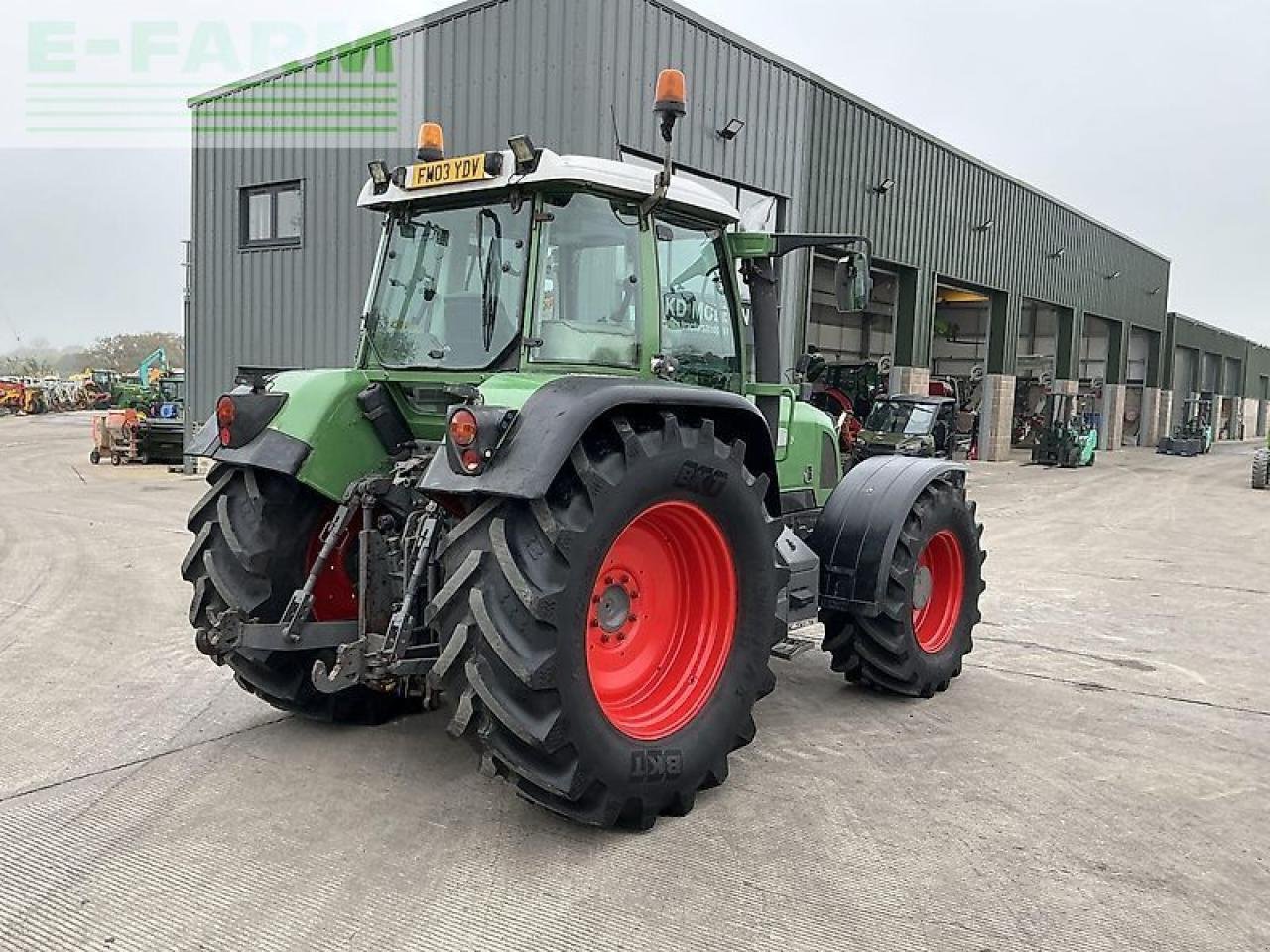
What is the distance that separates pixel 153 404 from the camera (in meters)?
20.6

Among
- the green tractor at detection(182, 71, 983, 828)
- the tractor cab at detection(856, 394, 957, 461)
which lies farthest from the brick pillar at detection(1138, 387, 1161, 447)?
the green tractor at detection(182, 71, 983, 828)

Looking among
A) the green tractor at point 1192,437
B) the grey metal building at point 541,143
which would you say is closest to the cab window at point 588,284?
the grey metal building at point 541,143

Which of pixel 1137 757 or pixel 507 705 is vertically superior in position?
pixel 507 705

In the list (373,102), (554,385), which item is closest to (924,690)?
(554,385)

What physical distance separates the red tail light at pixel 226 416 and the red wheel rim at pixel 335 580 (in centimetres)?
51

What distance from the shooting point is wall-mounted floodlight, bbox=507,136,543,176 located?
374cm

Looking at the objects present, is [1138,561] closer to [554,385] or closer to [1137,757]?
[1137,757]

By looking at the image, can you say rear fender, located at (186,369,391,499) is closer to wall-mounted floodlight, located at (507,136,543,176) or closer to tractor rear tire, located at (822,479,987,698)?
wall-mounted floodlight, located at (507,136,543,176)

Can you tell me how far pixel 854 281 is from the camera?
4582mm

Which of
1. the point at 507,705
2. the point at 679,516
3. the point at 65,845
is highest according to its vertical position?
the point at 679,516

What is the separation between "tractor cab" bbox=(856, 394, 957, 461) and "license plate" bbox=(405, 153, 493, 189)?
1507 cm

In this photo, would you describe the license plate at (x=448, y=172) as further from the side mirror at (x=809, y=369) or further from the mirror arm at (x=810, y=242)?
the side mirror at (x=809, y=369)

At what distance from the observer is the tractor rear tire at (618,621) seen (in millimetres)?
3164

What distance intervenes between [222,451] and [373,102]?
37.9 ft
